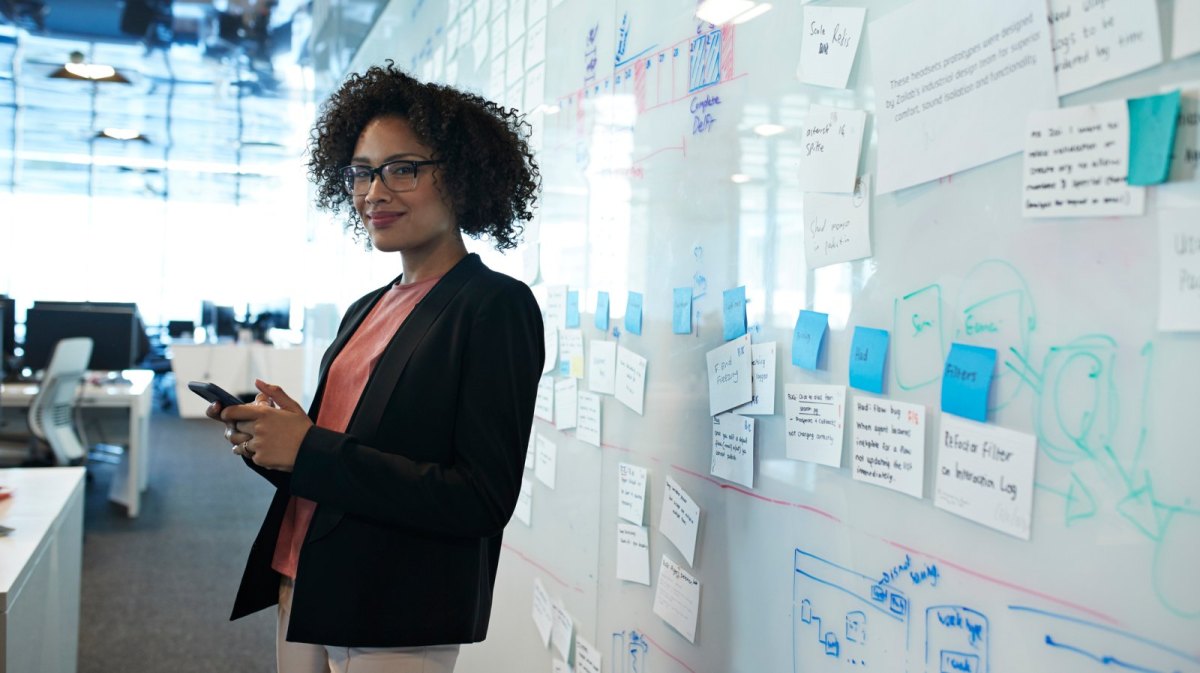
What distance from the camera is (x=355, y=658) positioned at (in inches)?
48.5

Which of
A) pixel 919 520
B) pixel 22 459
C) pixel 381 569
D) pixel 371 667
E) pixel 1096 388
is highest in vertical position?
pixel 1096 388

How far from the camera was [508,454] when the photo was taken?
118 centimetres

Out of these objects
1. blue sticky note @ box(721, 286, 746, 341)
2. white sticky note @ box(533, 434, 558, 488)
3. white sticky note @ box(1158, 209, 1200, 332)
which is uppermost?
white sticky note @ box(1158, 209, 1200, 332)

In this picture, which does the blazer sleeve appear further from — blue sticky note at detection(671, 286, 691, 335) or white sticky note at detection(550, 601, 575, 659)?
white sticky note at detection(550, 601, 575, 659)

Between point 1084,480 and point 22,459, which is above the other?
point 1084,480

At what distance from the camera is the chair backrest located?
188 inches

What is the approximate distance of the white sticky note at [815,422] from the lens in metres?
1.05

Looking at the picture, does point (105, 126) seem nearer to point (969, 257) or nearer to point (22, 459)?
point (22, 459)

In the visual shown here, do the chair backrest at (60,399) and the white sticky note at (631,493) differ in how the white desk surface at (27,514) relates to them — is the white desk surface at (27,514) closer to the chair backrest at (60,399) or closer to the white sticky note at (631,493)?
the white sticky note at (631,493)

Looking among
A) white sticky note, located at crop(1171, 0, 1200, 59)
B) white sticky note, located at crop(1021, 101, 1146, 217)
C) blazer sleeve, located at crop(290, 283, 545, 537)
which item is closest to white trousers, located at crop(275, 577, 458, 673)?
blazer sleeve, located at crop(290, 283, 545, 537)

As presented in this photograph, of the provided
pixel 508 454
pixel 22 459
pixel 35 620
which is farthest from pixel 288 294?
pixel 508 454

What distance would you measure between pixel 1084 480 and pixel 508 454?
2.27 ft

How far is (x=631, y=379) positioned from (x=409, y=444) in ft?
1.74

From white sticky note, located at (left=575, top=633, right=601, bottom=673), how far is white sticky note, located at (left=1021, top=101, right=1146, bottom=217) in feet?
4.15
